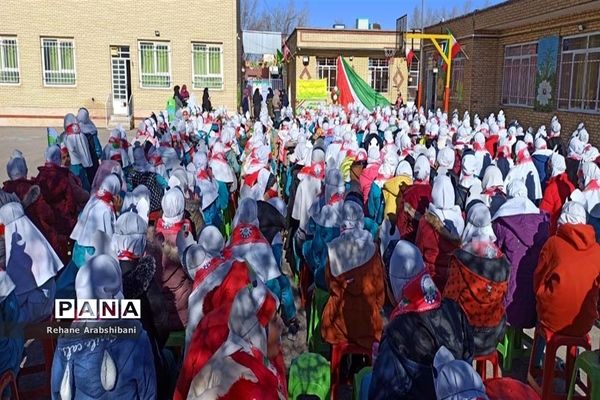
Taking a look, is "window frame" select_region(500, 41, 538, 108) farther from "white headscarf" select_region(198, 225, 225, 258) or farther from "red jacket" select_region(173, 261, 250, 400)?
"red jacket" select_region(173, 261, 250, 400)

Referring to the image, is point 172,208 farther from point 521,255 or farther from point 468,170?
point 468,170

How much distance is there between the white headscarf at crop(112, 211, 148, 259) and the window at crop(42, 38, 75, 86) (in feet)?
75.4

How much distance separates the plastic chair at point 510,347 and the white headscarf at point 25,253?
3.41 m

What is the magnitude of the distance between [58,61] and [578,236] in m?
24.5

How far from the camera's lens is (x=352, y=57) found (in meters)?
31.0

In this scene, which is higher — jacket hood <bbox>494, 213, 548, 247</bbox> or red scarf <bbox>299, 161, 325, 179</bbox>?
red scarf <bbox>299, 161, 325, 179</bbox>

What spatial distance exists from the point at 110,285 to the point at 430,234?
273 cm

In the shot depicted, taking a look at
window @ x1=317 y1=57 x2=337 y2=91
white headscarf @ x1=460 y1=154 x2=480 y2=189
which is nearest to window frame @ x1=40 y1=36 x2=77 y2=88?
window @ x1=317 y1=57 x2=337 y2=91

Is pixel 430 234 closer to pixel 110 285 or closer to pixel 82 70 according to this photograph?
pixel 110 285

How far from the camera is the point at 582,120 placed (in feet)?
46.4

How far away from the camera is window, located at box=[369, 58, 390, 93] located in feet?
104

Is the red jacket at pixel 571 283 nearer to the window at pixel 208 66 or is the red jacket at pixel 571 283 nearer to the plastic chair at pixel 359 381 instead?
the plastic chair at pixel 359 381

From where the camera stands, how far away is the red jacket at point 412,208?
Answer: 5426 mm

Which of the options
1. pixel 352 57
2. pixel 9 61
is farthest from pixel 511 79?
pixel 9 61
